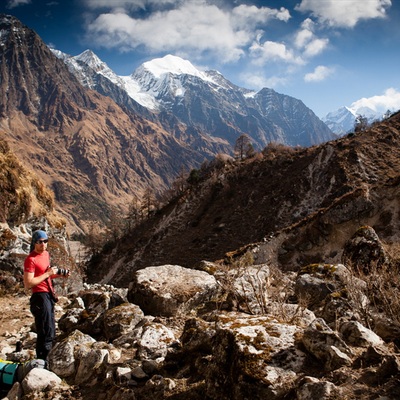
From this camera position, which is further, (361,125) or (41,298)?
(361,125)

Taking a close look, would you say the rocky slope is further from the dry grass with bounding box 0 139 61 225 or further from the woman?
the dry grass with bounding box 0 139 61 225

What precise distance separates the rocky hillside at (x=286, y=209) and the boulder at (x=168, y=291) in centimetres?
1909

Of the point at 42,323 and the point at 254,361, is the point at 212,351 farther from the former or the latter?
the point at 42,323

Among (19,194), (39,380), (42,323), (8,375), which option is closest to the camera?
(39,380)

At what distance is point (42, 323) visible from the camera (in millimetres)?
7035

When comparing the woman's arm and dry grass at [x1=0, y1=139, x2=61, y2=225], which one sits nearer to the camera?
the woman's arm

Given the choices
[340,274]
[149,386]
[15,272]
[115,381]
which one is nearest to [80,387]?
[115,381]

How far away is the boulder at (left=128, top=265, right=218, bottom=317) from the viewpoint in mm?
9742

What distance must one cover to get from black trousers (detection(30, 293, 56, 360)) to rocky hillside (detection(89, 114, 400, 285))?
78.3 feet

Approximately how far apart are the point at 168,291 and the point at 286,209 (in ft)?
130

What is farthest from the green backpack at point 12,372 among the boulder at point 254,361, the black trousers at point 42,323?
the boulder at point 254,361

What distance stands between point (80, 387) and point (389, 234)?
27529mm

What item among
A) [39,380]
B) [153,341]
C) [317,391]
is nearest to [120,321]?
[153,341]

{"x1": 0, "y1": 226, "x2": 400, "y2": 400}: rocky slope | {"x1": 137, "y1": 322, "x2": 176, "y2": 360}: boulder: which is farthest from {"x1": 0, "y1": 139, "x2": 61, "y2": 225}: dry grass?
{"x1": 137, "y1": 322, "x2": 176, "y2": 360}: boulder
